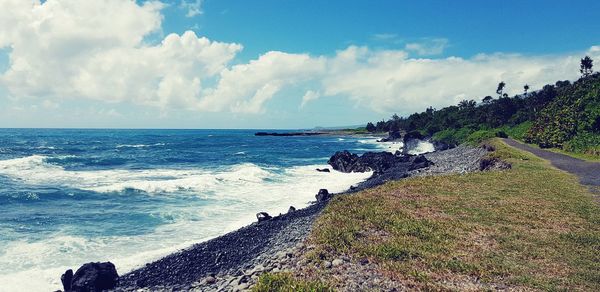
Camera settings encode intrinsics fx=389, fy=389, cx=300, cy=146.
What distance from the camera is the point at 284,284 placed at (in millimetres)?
9375

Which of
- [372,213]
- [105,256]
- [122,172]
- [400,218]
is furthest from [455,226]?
[122,172]

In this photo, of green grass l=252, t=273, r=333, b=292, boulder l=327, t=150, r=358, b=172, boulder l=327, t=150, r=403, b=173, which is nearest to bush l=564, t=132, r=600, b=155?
boulder l=327, t=150, r=403, b=173

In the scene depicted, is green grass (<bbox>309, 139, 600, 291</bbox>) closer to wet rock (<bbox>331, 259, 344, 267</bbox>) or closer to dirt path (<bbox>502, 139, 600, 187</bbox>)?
wet rock (<bbox>331, 259, 344, 267</bbox>)

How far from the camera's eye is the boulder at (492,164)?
1285 inches

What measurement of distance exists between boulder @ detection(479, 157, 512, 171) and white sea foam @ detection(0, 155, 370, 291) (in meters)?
12.8

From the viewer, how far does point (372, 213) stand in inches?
640

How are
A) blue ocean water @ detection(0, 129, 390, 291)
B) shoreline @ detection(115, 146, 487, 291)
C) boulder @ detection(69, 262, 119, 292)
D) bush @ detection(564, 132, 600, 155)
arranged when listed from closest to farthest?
shoreline @ detection(115, 146, 487, 291) < boulder @ detection(69, 262, 119, 292) < blue ocean water @ detection(0, 129, 390, 291) < bush @ detection(564, 132, 600, 155)

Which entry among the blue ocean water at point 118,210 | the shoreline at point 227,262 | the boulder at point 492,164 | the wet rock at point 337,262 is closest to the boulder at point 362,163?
the blue ocean water at point 118,210

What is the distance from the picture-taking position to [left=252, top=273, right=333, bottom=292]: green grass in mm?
9070

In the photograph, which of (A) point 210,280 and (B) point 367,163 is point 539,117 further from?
(A) point 210,280

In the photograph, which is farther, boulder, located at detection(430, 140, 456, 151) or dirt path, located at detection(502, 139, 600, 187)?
boulder, located at detection(430, 140, 456, 151)

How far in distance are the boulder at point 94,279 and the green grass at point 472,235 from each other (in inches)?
284

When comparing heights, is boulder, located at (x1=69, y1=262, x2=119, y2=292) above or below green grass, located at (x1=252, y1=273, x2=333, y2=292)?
below

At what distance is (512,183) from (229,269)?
18.7 metres
